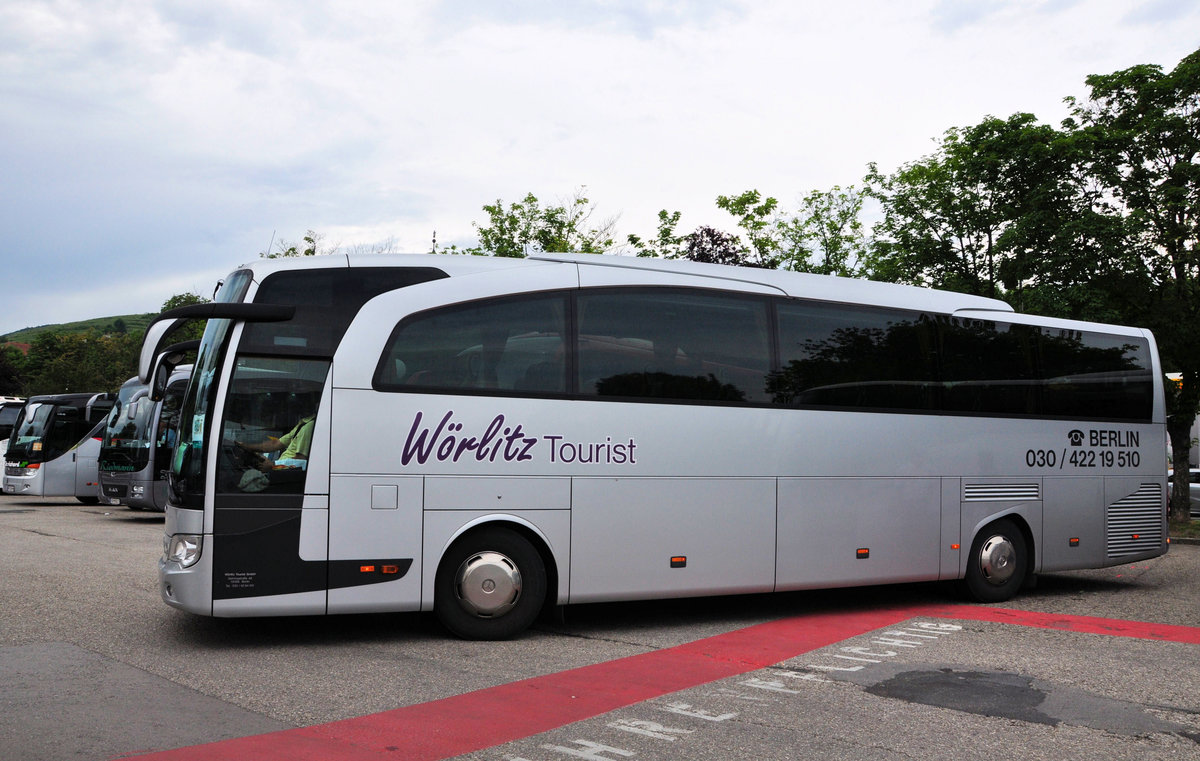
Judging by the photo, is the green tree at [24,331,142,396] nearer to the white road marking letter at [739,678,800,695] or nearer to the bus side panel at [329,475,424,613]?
the bus side panel at [329,475,424,613]

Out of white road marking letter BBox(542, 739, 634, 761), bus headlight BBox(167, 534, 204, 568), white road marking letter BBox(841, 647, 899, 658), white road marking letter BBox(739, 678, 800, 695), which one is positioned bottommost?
white road marking letter BBox(841, 647, 899, 658)

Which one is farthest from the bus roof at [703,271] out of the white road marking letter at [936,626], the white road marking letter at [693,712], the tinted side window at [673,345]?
the white road marking letter at [693,712]

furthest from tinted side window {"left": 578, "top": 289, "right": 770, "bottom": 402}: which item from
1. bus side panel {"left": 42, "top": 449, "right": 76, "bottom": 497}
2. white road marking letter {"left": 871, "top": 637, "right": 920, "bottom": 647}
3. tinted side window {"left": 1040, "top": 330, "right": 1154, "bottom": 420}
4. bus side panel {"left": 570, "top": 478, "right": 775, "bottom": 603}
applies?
bus side panel {"left": 42, "top": 449, "right": 76, "bottom": 497}

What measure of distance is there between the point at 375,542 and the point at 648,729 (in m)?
3.00

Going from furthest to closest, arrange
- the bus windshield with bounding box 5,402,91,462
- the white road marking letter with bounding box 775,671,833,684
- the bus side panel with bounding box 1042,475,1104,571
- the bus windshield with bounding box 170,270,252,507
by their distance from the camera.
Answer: the bus windshield with bounding box 5,402,91,462 < the bus side panel with bounding box 1042,475,1104,571 < the bus windshield with bounding box 170,270,252,507 < the white road marking letter with bounding box 775,671,833,684

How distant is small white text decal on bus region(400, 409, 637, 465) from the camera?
8.11 m

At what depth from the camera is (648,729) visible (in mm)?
5777

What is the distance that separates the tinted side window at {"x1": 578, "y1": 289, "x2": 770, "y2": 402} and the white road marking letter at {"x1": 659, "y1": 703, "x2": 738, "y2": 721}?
3.05 meters

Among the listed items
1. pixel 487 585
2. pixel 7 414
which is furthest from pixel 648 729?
pixel 7 414

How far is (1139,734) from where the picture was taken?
5.90 m

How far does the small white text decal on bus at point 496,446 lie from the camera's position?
811 cm

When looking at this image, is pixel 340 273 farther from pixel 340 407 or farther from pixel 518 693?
pixel 518 693

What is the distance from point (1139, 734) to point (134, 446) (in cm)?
2146

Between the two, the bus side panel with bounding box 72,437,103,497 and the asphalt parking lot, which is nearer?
the asphalt parking lot
